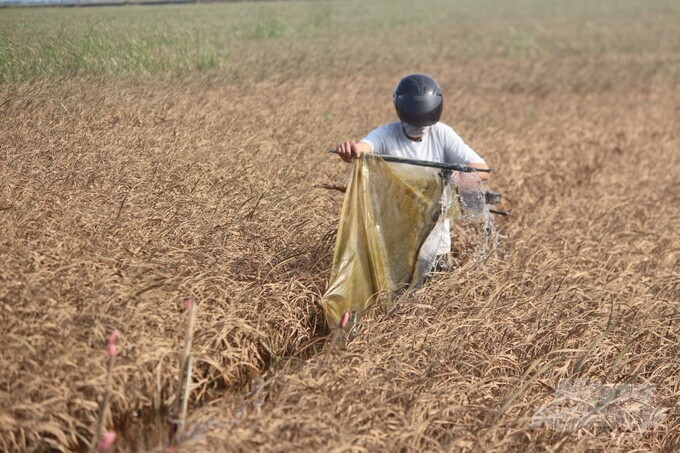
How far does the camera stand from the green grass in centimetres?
705

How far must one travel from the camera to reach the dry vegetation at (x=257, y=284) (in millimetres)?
3830

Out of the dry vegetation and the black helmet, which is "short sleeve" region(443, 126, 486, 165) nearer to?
the black helmet

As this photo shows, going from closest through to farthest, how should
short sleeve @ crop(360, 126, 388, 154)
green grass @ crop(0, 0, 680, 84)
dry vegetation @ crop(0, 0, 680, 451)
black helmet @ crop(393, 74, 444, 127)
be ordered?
dry vegetation @ crop(0, 0, 680, 451)
black helmet @ crop(393, 74, 444, 127)
short sleeve @ crop(360, 126, 388, 154)
green grass @ crop(0, 0, 680, 84)

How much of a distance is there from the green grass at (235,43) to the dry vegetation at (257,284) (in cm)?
6

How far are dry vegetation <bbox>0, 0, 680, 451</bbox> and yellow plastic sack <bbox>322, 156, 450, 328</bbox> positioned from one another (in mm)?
178

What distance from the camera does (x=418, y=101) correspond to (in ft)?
17.3

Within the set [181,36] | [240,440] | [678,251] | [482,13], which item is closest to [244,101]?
[181,36]

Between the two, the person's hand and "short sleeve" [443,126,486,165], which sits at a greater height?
the person's hand

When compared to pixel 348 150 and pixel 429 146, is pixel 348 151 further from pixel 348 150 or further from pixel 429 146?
pixel 429 146

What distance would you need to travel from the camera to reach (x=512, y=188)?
8539 millimetres

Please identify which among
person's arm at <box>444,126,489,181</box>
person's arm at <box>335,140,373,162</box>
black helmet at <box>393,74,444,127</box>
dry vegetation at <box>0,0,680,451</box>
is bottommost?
dry vegetation at <box>0,0,680,451</box>

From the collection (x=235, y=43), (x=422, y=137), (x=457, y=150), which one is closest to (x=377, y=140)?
(x=422, y=137)

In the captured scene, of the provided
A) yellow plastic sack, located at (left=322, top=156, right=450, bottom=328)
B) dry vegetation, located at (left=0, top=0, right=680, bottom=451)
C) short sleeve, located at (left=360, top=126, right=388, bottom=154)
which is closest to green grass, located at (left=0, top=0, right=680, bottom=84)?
dry vegetation, located at (left=0, top=0, right=680, bottom=451)

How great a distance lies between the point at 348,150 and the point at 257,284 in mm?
949
